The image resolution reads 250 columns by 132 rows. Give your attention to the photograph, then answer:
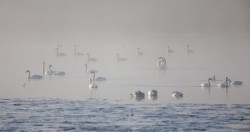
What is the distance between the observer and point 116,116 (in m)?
31.8

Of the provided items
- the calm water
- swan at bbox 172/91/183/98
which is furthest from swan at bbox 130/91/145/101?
swan at bbox 172/91/183/98

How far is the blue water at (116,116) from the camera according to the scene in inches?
1168

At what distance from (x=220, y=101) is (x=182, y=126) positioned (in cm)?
713

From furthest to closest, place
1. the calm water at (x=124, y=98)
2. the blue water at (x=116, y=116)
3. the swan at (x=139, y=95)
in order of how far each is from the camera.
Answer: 1. the swan at (x=139, y=95)
2. the calm water at (x=124, y=98)
3. the blue water at (x=116, y=116)

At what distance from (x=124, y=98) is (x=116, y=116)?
5806 mm

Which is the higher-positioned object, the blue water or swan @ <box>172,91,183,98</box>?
swan @ <box>172,91,183,98</box>

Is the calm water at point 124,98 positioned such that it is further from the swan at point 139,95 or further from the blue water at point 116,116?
the swan at point 139,95

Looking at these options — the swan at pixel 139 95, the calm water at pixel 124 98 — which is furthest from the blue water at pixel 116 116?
the swan at pixel 139 95

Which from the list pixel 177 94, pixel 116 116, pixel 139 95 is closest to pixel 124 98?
pixel 139 95

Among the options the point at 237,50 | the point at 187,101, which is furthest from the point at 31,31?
the point at 187,101

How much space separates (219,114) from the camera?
106ft

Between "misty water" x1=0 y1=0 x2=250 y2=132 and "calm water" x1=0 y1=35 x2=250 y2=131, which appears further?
"misty water" x1=0 y1=0 x2=250 y2=132

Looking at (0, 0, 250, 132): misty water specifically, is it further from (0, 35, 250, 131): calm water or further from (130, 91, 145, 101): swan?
(130, 91, 145, 101): swan

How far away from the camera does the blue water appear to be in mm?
29656
